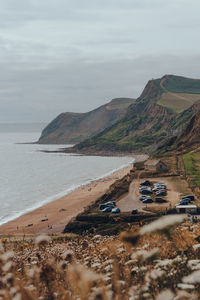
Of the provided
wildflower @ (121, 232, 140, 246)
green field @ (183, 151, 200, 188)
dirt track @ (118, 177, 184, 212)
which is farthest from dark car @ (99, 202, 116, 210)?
wildflower @ (121, 232, 140, 246)

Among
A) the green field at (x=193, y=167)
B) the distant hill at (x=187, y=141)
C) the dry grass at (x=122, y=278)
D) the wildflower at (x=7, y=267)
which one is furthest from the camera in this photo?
the distant hill at (x=187, y=141)

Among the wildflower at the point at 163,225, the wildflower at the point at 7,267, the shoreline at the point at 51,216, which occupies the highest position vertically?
the wildflower at the point at 163,225

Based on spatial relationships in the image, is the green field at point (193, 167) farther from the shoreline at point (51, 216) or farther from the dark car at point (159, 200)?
the shoreline at point (51, 216)

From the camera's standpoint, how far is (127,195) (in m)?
62.0

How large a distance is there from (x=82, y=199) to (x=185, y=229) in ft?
210

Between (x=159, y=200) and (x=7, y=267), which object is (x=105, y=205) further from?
(x=7, y=267)

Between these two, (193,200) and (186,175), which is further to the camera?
(186,175)

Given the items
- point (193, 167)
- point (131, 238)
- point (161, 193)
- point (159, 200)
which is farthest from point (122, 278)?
point (193, 167)

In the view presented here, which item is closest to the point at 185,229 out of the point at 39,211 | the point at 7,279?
the point at 7,279

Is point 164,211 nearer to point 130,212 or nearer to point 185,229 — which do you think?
point 130,212

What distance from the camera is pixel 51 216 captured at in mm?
60719

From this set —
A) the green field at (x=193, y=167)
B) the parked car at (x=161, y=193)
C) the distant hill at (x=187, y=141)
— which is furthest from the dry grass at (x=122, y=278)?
the distant hill at (x=187, y=141)

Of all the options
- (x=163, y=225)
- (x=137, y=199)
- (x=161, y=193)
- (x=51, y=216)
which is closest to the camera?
(x=163, y=225)

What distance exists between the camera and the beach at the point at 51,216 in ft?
169
